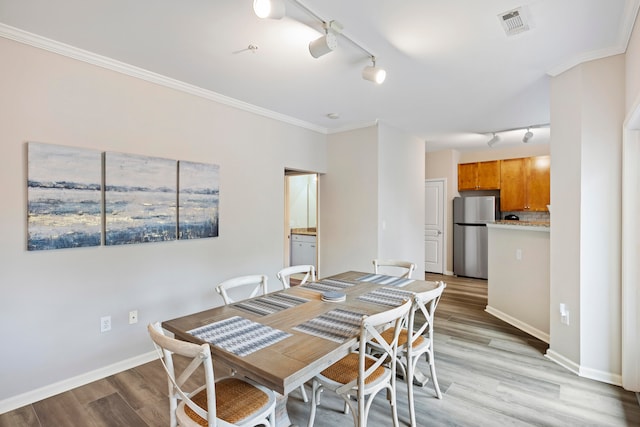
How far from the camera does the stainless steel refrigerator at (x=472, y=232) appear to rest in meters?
6.05

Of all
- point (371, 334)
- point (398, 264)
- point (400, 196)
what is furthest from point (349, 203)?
point (371, 334)

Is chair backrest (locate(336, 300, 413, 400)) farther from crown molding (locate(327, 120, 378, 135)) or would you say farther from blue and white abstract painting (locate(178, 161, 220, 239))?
crown molding (locate(327, 120, 378, 135))

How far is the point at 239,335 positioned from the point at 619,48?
337cm

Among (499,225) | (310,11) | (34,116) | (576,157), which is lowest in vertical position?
(499,225)

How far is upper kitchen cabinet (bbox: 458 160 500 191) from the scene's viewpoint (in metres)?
6.15

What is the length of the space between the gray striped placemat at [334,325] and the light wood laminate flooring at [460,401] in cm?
77

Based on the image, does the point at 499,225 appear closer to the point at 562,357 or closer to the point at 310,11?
the point at 562,357

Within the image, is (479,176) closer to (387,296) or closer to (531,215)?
(531,215)

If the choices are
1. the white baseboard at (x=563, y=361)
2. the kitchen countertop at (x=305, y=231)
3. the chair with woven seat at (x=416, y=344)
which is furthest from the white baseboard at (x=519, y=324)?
the kitchen countertop at (x=305, y=231)

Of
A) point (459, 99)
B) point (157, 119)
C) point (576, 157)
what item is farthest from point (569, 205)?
point (157, 119)

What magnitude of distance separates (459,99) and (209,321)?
3.35 m

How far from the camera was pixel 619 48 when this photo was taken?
2.41 m

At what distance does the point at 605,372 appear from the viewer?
97.7 inches

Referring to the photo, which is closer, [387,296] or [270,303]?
[270,303]
